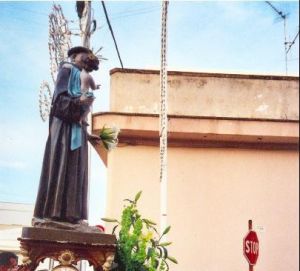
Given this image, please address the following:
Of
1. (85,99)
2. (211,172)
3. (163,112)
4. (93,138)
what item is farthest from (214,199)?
(85,99)

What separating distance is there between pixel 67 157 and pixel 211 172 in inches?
211

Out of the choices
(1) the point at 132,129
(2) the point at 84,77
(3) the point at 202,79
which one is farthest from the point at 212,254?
(2) the point at 84,77

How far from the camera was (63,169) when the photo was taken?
374 centimetres

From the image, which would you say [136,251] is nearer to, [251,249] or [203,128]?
[251,249]

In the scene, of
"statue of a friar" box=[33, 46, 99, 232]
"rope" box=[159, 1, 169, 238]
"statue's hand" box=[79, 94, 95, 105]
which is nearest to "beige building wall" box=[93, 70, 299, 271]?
"rope" box=[159, 1, 169, 238]

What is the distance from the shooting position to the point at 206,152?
352 inches

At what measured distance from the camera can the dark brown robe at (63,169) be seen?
3.67 metres

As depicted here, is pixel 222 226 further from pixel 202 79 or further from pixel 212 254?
pixel 202 79

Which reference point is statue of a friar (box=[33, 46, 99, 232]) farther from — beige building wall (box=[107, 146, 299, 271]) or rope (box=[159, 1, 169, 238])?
beige building wall (box=[107, 146, 299, 271])

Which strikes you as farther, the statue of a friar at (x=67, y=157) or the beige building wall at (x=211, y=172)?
the beige building wall at (x=211, y=172)

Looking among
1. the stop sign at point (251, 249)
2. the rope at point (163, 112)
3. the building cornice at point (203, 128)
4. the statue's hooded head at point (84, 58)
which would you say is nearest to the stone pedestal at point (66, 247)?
the statue's hooded head at point (84, 58)

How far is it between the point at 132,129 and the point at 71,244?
5.11m

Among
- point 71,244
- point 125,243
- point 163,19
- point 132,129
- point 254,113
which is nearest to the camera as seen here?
point 71,244

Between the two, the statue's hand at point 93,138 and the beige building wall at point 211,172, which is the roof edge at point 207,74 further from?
the statue's hand at point 93,138
